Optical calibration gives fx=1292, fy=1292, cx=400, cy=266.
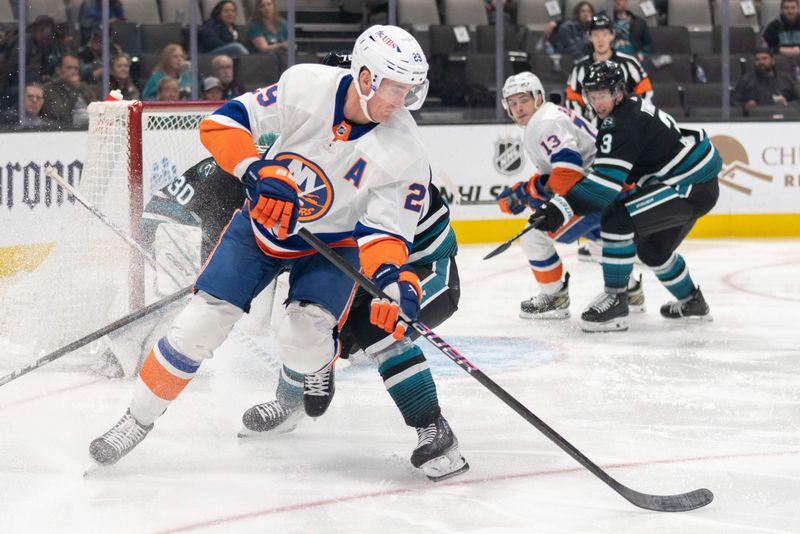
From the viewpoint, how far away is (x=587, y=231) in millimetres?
4848

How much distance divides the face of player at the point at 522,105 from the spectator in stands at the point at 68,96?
2101 millimetres

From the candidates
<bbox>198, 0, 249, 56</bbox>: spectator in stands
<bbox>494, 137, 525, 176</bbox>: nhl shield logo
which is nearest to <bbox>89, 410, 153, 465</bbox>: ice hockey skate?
<bbox>198, 0, 249, 56</bbox>: spectator in stands

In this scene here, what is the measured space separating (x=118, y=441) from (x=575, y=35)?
17.5 ft

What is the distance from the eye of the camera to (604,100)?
173 inches

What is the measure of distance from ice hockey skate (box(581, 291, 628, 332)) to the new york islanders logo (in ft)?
6.72

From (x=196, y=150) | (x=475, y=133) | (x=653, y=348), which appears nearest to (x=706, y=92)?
(x=475, y=133)

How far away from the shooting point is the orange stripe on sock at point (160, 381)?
8.73ft

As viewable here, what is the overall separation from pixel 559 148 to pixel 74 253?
178 cm

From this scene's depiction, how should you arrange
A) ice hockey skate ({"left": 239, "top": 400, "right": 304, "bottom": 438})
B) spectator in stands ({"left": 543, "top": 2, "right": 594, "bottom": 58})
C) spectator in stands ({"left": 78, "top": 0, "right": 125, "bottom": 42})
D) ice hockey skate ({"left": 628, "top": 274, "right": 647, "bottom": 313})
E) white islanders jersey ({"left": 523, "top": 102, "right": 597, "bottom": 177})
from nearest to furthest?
ice hockey skate ({"left": 239, "top": 400, "right": 304, "bottom": 438})
white islanders jersey ({"left": 523, "top": 102, "right": 597, "bottom": 177})
ice hockey skate ({"left": 628, "top": 274, "right": 647, "bottom": 313})
spectator in stands ({"left": 78, "top": 0, "right": 125, "bottom": 42})
spectator in stands ({"left": 543, "top": 2, "right": 594, "bottom": 58})

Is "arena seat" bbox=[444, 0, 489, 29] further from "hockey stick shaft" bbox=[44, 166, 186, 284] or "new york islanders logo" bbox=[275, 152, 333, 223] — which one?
"new york islanders logo" bbox=[275, 152, 333, 223]

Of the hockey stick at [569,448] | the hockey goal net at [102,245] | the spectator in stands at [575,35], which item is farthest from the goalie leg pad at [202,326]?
the spectator in stands at [575,35]

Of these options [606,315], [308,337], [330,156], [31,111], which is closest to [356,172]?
[330,156]

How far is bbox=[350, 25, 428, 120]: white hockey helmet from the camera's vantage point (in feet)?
8.33

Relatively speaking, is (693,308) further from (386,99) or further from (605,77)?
(386,99)
